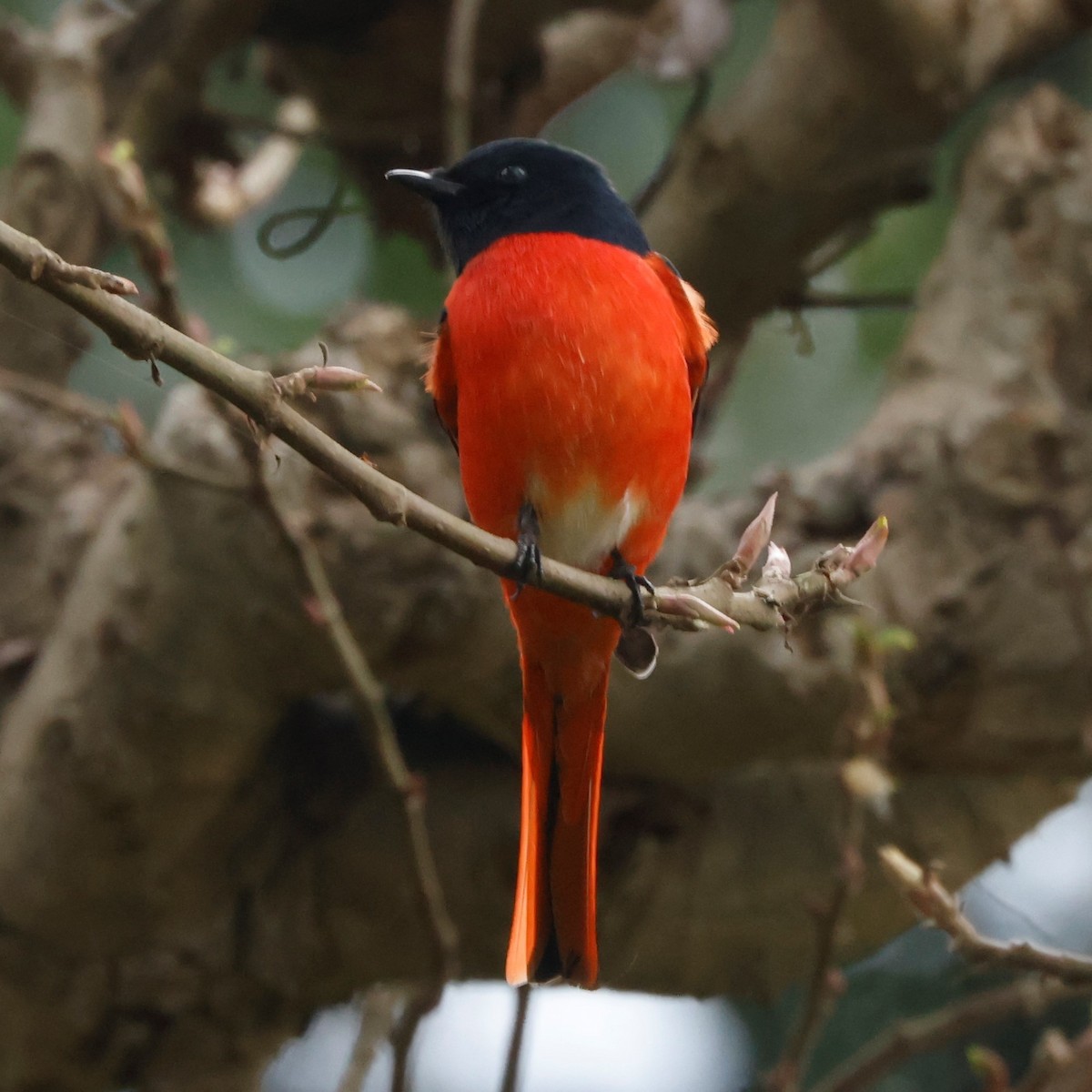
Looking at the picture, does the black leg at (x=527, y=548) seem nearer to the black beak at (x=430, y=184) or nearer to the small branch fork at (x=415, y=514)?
the small branch fork at (x=415, y=514)

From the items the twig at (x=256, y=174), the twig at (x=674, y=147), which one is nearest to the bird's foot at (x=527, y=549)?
the twig at (x=674, y=147)

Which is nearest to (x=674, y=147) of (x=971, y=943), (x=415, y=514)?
(x=971, y=943)

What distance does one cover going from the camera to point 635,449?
213cm

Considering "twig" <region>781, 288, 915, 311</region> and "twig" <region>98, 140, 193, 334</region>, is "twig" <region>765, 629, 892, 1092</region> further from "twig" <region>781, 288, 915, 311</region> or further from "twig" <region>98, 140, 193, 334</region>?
"twig" <region>781, 288, 915, 311</region>

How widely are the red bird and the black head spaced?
135 mm

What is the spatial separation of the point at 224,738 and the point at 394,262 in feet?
7.65

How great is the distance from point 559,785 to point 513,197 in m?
1.12

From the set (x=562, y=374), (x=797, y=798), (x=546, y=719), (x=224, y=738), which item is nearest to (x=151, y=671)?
(x=224, y=738)

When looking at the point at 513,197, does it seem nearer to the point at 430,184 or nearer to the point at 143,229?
the point at 430,184

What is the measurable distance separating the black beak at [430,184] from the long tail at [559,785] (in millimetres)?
831

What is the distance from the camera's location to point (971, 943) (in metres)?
1.74

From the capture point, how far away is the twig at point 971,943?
1695 mm

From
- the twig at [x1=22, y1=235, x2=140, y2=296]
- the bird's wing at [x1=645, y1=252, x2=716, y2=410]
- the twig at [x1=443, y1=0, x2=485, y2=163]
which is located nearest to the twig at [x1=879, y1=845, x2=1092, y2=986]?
the bird's wing at [x1=645, y1=252, x2=716, y2=410]

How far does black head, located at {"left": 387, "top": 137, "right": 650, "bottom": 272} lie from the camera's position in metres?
2.55
